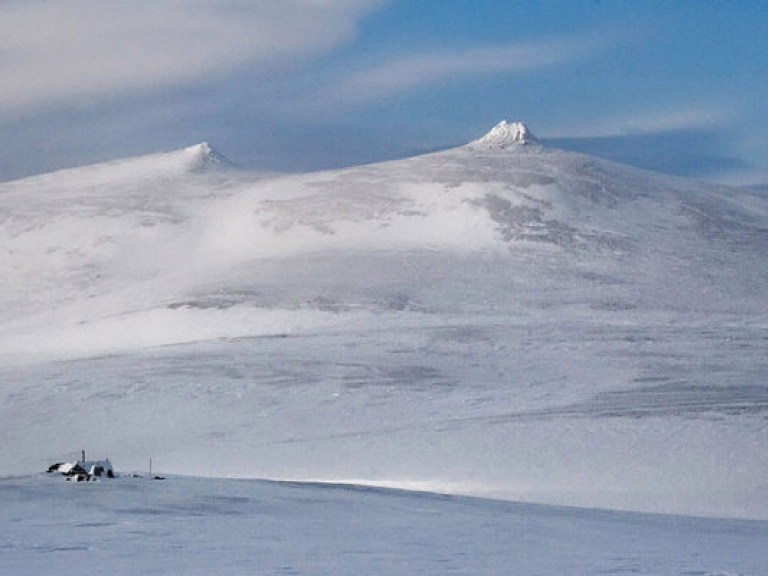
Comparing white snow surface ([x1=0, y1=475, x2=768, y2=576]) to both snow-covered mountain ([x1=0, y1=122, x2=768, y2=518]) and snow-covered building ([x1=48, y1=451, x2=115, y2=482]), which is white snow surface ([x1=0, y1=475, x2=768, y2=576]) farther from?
snow-covered mountain ([x1=0, y1=122, x2=768, y2=518])

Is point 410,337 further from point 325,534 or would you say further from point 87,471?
point 325,534

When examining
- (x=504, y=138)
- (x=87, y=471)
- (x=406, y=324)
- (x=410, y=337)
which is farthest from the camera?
(x=504, y=138)

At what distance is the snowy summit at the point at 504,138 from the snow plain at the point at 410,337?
3.51 feet

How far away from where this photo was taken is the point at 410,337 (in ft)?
113

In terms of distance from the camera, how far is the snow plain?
1941 cm

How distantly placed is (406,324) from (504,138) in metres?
32.1

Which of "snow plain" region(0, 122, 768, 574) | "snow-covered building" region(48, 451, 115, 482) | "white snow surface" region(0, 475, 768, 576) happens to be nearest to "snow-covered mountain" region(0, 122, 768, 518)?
"snow plain" region(0, 122, 768, 574)

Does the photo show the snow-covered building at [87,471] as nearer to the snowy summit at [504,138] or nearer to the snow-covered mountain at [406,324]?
the snow-covered mountain at [406,324]

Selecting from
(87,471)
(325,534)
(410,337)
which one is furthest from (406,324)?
(325,534)

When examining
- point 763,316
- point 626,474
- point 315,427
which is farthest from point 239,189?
point 626,474

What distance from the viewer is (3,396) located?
26641 mm

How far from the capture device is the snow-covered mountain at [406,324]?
2123 cm

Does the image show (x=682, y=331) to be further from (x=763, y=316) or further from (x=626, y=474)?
(x=626, y=474)

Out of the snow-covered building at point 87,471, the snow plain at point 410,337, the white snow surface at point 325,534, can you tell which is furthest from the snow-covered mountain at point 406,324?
the snow-covered building at point 87,471
